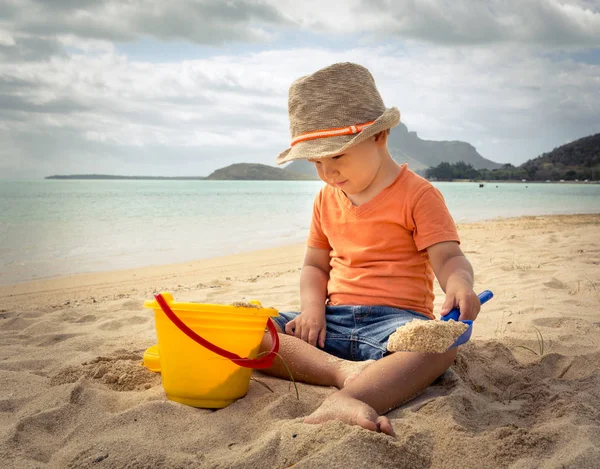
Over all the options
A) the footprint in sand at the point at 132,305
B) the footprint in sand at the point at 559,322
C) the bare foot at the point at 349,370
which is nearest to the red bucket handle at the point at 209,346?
the bare foot at the point at 349,370

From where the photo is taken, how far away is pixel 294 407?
1.72 m

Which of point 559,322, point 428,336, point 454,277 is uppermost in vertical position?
point 454,277

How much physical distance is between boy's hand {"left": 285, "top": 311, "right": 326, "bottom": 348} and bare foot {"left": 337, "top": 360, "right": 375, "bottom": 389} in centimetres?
21

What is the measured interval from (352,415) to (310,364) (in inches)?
21.7

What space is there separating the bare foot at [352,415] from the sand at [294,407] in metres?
0.05

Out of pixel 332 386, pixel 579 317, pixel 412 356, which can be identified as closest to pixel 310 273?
pixel 332 386

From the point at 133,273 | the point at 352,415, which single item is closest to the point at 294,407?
the point at 352,415

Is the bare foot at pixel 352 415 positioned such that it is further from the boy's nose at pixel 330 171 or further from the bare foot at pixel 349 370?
the boy's nose at pixel 330 171

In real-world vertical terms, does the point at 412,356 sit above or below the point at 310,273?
below

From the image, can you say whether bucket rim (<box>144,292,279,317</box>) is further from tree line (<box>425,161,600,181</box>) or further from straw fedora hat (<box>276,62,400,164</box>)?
tree line (<box>425,161,600,181</box>)

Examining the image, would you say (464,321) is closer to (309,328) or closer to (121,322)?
(309,328)

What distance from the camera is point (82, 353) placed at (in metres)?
2.40

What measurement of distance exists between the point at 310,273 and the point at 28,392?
1228mm

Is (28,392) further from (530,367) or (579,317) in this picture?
(579,317)
